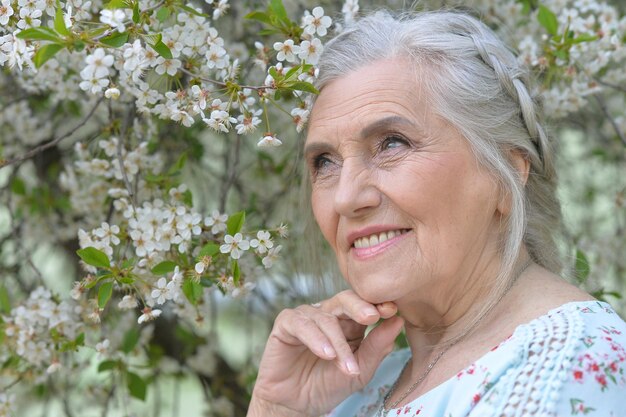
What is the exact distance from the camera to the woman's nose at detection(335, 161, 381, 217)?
6.71 feet

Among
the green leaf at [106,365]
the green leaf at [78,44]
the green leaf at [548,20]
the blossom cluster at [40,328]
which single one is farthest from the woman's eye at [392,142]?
the green leaf at [106,365]

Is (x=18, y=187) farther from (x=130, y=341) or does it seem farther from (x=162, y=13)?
(x=162, y=13)

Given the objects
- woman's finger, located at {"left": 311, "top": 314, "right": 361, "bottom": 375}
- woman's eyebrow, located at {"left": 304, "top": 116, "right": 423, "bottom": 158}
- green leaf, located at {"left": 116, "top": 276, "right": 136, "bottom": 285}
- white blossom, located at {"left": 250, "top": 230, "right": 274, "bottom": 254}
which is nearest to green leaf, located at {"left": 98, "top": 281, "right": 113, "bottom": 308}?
green leaf, located at {"left": 116, "top": 276, "right": 136, "bottom": 285}

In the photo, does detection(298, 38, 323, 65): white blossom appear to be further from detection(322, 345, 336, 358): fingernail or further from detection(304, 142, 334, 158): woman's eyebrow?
detection(322, 345, 336, 358): fingernail

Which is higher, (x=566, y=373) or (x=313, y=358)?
(x=566, y=373)

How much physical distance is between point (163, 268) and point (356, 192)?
53cm

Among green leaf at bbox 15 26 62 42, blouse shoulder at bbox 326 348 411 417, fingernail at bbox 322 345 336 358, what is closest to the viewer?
green leaf at bbox 15 26 62 42

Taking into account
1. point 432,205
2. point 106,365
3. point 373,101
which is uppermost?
point 373,101

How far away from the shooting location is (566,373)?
1651 mm

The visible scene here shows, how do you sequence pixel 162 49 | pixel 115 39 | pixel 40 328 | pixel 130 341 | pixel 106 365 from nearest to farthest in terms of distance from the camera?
pixel 115 39
pixel 162 49
pixel 40 328
pixel 106 365
pixel 130 341

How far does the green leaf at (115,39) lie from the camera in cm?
190

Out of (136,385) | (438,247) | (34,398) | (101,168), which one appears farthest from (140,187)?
(34,398)

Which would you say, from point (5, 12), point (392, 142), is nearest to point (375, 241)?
point (392, 142)

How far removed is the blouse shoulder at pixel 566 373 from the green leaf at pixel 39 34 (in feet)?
3.63
